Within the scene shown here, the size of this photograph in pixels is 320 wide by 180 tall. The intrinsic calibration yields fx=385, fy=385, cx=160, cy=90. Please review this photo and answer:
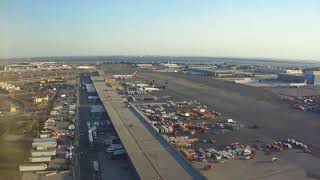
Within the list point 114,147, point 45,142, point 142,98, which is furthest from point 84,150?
point 142,98

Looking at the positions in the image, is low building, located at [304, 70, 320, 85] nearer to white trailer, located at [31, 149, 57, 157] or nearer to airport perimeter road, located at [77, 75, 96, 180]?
airport perimeter road, located at [77, 75, 96, 180]

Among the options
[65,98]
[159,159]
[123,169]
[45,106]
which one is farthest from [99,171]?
[65,98]

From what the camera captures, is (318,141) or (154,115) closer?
(318,141)

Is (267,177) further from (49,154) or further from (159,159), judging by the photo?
(49,154)

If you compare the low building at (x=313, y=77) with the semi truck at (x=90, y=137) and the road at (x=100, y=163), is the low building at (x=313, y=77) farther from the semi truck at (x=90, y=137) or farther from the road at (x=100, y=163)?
the semi truck at (x=90, y=137)

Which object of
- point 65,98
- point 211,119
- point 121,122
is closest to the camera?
point 121,122

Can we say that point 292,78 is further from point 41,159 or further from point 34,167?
point 34,167

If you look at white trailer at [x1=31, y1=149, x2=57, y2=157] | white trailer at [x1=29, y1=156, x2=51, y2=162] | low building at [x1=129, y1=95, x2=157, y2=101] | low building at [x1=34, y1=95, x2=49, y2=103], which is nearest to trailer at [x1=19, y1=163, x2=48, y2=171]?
white trailer at [x1=29, y1=156, x2=51, y2=162]
